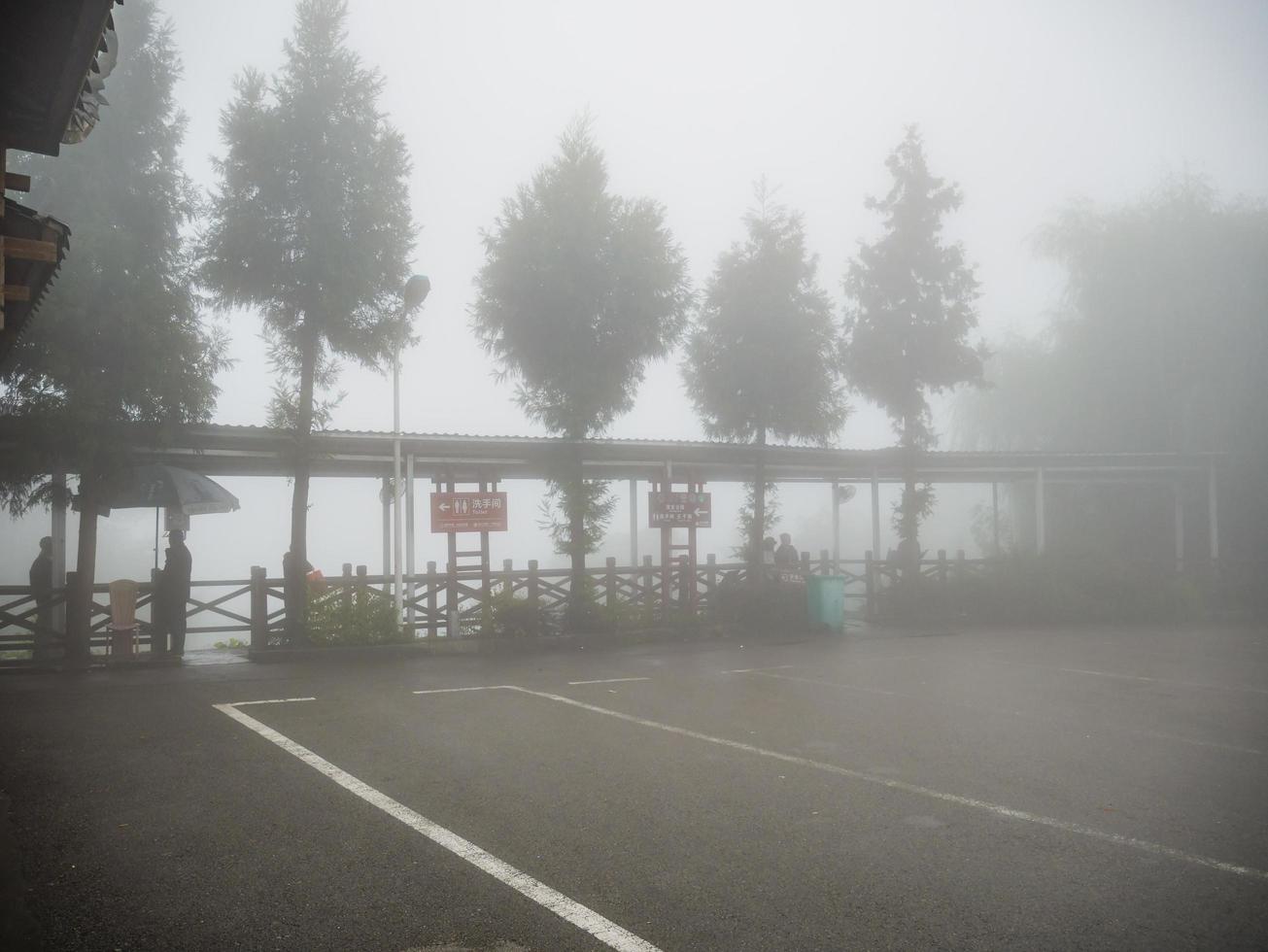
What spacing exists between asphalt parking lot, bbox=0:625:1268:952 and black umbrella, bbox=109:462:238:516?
3.78 meters

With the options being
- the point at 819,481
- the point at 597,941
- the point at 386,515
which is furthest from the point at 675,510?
the point at 597,941

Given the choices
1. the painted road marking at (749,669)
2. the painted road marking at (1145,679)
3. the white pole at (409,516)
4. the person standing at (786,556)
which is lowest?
the painted road marking at (749,669)

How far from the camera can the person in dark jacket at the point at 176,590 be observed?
45.5 ft

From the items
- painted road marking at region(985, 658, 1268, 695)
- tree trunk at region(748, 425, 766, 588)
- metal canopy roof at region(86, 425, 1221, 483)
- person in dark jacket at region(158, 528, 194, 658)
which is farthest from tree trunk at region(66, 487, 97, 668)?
painted road marking at region(985, 658, 1268, 695)

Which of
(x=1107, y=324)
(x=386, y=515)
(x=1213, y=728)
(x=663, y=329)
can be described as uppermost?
(x=1107, y=324)

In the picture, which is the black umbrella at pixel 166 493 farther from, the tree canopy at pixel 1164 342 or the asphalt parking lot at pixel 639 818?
the tree canopy at pixel 1164 342

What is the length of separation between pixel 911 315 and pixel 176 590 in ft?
54.8

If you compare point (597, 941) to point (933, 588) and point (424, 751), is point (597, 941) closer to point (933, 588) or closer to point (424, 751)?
point (424, 751)

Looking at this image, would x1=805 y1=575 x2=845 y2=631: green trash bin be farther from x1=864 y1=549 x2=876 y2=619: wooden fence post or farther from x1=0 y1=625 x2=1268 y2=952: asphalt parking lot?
x1=0 y1=625 x2=1268 y2=952: asphalt parking lot

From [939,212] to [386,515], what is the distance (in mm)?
14921

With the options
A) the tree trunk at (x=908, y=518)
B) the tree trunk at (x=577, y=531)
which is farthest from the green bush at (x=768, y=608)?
the tree trunk at (x=908, y=518)

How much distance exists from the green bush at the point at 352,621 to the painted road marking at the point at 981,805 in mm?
7340

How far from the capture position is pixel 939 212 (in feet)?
70.7

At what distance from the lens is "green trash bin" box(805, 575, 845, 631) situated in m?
18.2
